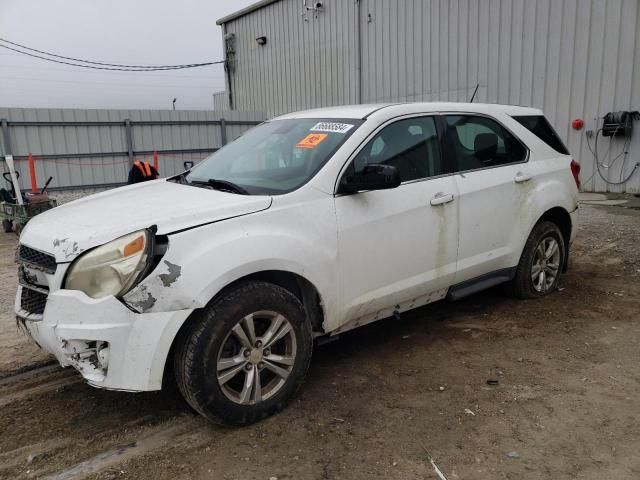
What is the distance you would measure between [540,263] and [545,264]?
3.5 inches

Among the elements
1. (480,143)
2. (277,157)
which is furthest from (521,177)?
(277,157)

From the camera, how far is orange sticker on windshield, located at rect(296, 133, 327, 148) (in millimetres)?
3554

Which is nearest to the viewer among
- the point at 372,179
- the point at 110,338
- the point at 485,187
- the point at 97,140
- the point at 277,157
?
the point at 110,338

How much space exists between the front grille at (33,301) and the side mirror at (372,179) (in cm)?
177

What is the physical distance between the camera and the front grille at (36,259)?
2770 millimetres

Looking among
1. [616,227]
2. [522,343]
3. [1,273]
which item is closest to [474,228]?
[522,343]

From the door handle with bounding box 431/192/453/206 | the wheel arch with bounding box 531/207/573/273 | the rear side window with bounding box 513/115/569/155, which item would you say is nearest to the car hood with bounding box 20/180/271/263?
the door handle with bounding box 431/192/453/206

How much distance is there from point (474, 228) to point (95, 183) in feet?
40.6

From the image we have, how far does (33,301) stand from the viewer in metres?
2.95

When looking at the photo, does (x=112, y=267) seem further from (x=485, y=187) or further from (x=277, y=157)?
(x=485, y=187)

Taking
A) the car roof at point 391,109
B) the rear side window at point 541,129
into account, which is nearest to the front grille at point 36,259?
the car roof at point 391,109

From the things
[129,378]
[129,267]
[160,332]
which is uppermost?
[129,267]

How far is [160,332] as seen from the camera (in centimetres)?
263

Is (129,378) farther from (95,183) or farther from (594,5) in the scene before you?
(95,183)
